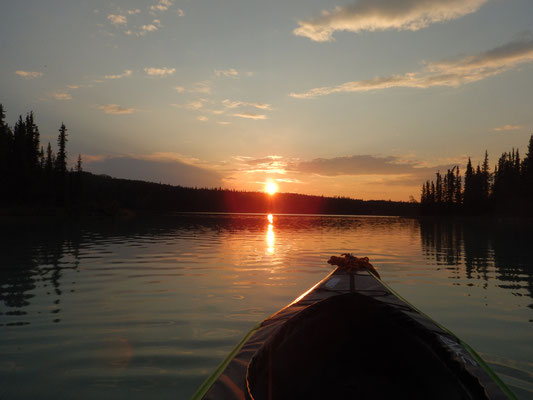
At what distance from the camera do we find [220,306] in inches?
376

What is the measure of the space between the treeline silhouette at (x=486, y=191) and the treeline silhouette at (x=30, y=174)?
107m

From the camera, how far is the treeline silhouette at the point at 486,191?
8800 cm

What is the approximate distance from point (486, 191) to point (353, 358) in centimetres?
12480

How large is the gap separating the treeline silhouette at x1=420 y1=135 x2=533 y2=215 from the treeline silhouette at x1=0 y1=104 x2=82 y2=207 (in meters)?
107

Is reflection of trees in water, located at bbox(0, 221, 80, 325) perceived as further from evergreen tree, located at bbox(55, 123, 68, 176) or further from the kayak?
evergreen tree, located at bbox(55, 123, 68, 176)

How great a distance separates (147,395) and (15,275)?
37.7 feet

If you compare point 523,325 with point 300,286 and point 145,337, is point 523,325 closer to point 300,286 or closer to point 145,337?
point 300,286

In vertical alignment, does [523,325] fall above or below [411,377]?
below

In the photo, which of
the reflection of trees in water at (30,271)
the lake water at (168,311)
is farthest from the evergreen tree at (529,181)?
the reflection of trees in water at (30,271)

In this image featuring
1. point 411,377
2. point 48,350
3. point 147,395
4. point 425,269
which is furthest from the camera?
point 425,269

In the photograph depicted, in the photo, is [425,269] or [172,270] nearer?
[172,270]

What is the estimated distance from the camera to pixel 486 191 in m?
110

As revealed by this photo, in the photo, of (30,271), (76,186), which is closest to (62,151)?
(76,186)

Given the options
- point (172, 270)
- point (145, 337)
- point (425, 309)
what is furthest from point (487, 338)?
point (172, 270)
